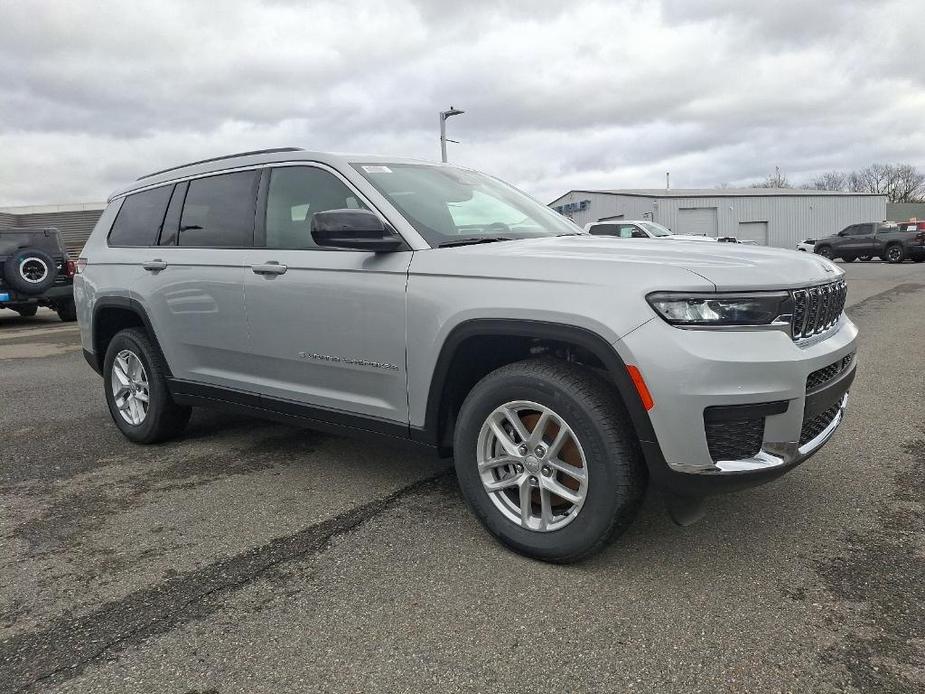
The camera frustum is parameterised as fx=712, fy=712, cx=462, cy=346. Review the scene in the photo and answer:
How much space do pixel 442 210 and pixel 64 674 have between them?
2406 mm

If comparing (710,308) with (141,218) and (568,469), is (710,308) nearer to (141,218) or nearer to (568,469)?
(568,469)

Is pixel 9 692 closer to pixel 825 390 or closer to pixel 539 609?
pixel 539 609

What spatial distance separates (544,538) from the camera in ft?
9.23

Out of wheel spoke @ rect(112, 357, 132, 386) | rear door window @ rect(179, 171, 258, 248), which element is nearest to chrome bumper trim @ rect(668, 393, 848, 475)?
rear door window @ rect(179, 171, 258, 248)

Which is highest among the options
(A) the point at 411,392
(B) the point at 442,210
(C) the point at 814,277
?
(B) the point at 442,210

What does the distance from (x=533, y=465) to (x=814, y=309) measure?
124cm

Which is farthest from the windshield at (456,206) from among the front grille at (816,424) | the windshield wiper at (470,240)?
the front grille at (816,424)

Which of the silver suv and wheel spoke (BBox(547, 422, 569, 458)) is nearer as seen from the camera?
the silver suv

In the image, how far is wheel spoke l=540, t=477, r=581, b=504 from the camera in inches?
107

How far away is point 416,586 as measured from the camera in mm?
2703

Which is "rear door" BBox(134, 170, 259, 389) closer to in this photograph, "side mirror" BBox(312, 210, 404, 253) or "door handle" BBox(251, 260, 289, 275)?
"door handle" BBox(251, 260, 289, 275)

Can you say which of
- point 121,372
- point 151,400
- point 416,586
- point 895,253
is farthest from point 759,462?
point 895,253

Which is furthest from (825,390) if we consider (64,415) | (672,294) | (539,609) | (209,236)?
(64,415)

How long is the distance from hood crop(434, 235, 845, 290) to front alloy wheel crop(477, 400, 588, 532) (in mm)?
585
